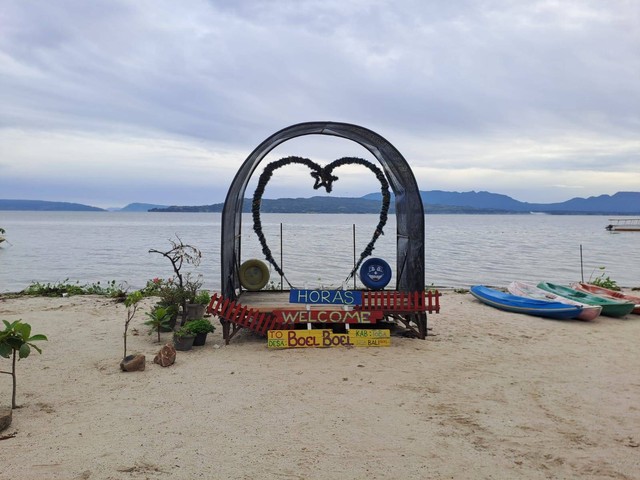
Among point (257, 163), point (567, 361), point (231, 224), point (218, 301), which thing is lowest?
point (567, 361)

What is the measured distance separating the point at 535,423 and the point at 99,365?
6.28 metres

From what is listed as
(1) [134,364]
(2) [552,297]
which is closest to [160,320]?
(1) [134,364]

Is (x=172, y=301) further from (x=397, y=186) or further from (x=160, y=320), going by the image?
(x=397, y=186)

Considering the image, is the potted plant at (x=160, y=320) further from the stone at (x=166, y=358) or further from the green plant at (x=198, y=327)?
the stone at (x=166, y=358)

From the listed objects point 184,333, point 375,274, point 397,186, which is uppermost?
point 397,186

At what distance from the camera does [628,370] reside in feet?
25.2

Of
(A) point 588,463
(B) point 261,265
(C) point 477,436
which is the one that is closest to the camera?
(A) point 588,463

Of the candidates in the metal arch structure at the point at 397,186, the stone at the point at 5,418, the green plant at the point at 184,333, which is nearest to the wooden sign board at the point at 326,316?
the metal arch structure at the point at 397,186

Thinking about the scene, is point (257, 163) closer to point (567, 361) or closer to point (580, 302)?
point (567, 361)

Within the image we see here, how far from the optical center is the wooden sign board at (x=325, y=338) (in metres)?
8.58

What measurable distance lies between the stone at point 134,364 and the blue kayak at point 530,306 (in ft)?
31.8

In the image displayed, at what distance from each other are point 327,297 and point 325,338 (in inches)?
30.2

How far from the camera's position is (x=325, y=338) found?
867 cm

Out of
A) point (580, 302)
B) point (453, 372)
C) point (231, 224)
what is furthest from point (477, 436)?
point (580, 302)
